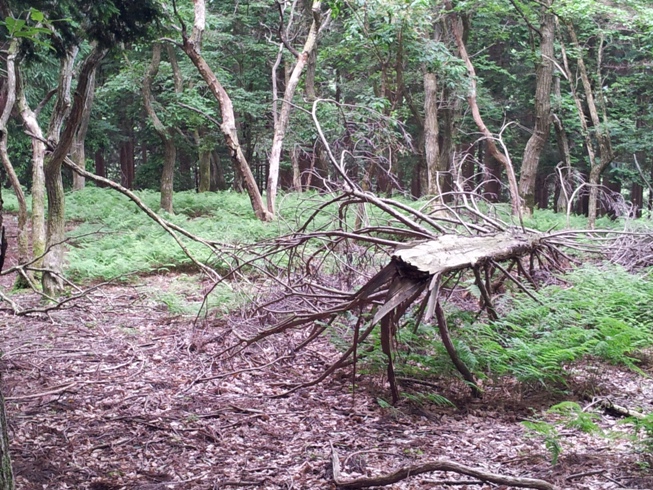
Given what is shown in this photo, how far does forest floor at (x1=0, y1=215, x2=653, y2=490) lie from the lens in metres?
3.24

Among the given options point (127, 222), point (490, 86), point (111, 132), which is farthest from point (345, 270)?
point (111, 132)

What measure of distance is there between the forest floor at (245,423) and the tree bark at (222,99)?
6426 mm

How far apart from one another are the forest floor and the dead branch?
5.5 inches

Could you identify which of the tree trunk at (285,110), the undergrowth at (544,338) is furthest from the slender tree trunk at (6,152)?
the undergrowth at (544,338)

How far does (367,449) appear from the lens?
12.0 ft

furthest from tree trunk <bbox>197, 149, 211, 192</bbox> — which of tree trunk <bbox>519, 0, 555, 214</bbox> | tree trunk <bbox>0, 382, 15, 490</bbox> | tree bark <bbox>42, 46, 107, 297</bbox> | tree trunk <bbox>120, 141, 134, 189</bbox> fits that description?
tree trunk <bbox>0, 382, 15, 490</bbox>

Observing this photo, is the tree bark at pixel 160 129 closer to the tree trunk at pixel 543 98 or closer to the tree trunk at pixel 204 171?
the tree trunk at pixel 204 171

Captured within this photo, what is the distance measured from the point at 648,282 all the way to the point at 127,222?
10.8 m

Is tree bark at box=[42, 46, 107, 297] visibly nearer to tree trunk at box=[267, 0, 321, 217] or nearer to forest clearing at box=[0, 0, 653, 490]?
forest clearing at box=[0, 0, 653, 490]

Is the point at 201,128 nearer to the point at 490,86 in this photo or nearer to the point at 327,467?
the point at 490,86

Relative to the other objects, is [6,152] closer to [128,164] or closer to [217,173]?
[217,173]

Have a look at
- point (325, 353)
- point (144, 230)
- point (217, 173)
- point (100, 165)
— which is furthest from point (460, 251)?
point (100, 165)

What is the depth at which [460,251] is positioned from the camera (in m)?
3.68

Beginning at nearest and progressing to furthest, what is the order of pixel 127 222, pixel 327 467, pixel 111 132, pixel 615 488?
pixel 615 488 → pixel 327 467 → pixel 127 222 → pixel 111 132
